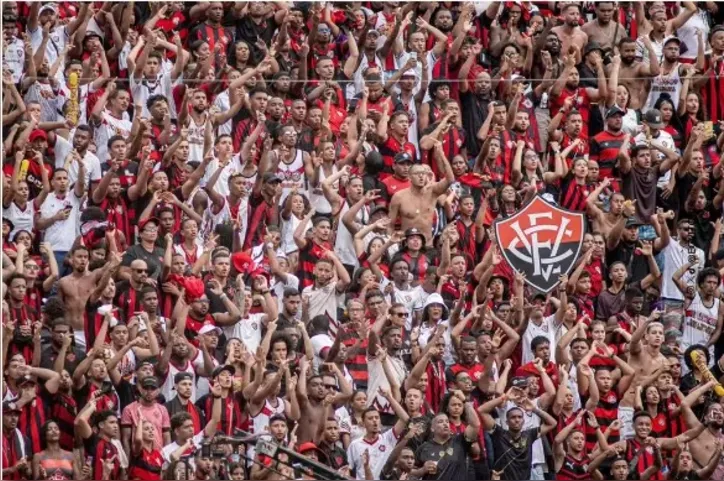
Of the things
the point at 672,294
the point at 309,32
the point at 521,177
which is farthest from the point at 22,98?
the point at 672,294

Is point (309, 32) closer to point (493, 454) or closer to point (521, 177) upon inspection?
point (521, 177)

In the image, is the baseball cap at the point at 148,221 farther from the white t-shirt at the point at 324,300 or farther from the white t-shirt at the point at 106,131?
→ the white t-shirt at the point at 324,300

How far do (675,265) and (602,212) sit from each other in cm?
92

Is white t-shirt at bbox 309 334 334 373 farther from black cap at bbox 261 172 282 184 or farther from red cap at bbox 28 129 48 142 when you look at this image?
red cap at bbox 28 129 48 142

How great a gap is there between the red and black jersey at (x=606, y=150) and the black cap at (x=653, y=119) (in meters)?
0.38

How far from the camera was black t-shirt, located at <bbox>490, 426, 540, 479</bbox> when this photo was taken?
23.4 meters

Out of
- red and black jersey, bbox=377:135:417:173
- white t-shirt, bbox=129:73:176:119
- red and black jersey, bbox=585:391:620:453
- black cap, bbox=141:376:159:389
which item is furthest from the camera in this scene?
red and black jersey, bbox=377:135:417:173

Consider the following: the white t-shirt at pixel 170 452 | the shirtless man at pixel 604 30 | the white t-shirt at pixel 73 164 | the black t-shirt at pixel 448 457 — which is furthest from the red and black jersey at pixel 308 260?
the shirtless man at pixel 604 30

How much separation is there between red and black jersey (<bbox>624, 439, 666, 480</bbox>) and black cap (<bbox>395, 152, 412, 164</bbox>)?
145 inches

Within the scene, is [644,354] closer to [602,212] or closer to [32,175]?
[602,212]

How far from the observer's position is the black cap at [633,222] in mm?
25766

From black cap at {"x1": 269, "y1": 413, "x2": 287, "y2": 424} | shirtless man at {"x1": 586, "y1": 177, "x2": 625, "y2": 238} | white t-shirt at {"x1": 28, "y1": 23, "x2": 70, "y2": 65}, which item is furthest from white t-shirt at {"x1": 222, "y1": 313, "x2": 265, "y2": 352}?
shirtless man at {"x1": 586, "y1": 177, "x2": 625, "y2": 238}

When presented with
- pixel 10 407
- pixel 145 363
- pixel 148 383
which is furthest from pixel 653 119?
pixel 10 407

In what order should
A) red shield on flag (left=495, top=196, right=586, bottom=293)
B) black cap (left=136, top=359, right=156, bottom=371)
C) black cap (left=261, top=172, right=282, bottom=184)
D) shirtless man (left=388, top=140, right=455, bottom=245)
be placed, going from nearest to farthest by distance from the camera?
black cap (left=136, top=359, right=156, bottom=371), black cap (left=261, top=172, right=282, bottom=184), red shield on flag (left=495, top=196, right=586, bottom=293), shirtless man (left=388, top=140, right=455, bottom=245)
